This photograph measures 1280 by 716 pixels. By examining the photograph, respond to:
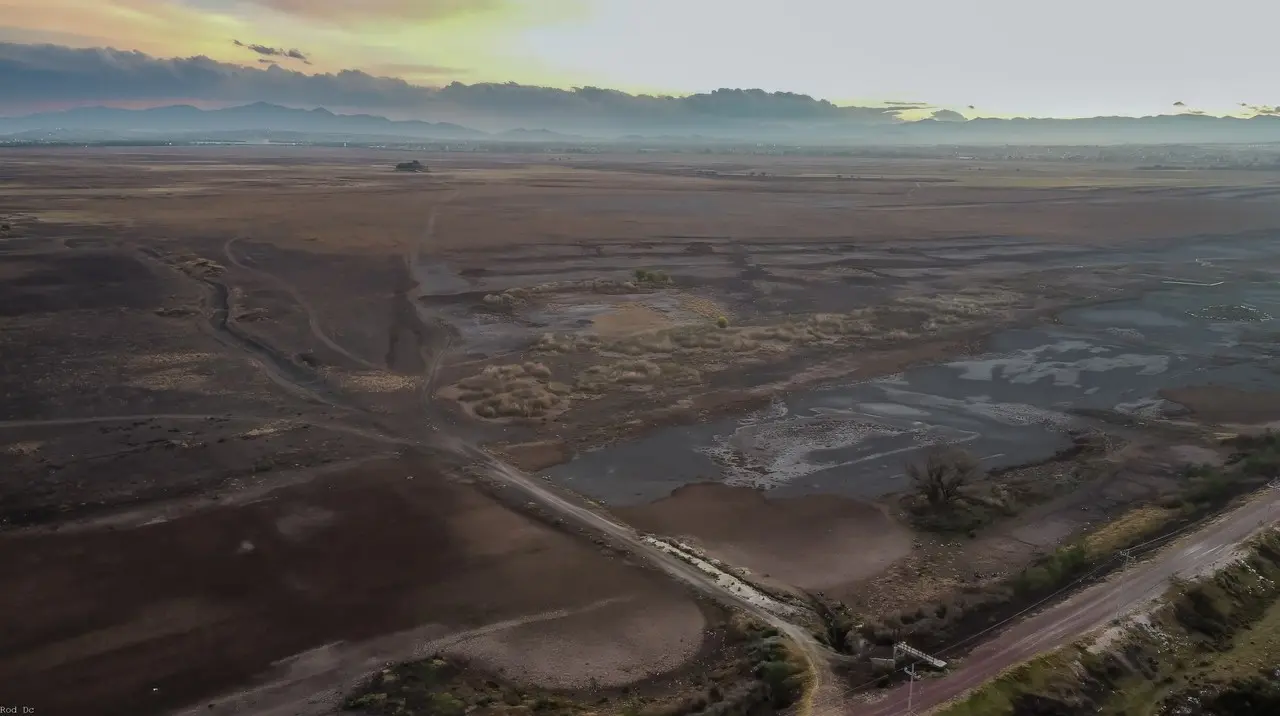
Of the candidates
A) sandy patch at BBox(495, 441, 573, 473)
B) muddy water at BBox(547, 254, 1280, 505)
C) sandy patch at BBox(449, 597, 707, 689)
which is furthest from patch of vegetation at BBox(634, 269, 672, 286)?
sandy patch at BBox(449, 597, 707, 689)

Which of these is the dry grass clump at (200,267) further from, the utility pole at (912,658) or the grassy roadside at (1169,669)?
the grassy roadside at (1169,669)

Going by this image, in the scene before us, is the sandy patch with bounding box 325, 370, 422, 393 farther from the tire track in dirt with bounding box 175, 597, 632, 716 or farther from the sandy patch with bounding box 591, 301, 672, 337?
the tire track in dirt with bounding box 175, 597, 632, 716

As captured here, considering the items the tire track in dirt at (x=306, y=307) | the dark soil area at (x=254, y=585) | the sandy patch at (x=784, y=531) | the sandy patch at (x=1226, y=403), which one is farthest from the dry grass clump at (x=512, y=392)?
the sandy patch at (x=1226, y=403)

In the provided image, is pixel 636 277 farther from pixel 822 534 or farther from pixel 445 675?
pixel 445 675

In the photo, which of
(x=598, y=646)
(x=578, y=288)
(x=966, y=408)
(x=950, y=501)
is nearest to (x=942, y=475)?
(x=950, y=501)

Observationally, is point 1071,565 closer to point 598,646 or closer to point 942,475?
point 942,475

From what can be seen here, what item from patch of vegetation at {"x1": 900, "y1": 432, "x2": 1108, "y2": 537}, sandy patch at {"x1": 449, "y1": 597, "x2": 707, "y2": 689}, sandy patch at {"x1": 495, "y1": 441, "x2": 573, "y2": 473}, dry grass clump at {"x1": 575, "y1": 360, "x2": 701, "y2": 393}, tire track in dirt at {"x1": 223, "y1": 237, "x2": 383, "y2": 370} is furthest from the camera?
tire track in dirt at {"x1": 223, "y1": 237, "x2": 383, "y2": 370}
